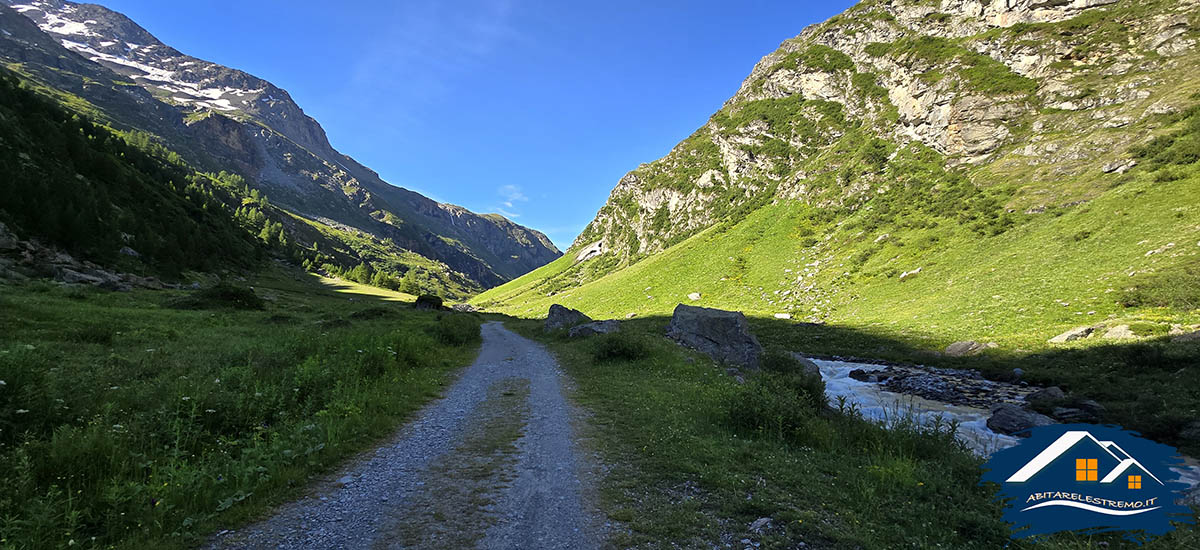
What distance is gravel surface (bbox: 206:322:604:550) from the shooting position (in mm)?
5391

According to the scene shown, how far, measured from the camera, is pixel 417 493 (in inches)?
273

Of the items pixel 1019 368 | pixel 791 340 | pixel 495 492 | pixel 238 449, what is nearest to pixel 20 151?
pixel 238 449

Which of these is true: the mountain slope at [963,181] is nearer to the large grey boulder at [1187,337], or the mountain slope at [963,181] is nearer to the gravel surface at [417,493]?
the large grey boulder at [1187,337]

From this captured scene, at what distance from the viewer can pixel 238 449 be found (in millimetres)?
8070

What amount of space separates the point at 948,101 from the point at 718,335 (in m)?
76.5

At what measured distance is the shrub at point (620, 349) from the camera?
2305 centimetres

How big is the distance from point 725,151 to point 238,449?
137 metres

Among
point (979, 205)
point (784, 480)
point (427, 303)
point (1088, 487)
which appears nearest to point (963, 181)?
point (979, 205)

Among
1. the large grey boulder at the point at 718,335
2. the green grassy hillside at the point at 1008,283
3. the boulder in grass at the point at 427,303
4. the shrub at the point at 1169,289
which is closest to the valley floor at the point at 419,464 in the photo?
the large grey boulder at the point at 718,335

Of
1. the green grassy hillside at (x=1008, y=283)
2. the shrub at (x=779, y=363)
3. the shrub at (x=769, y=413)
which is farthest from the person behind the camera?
the shrub at (x=779, y=363)

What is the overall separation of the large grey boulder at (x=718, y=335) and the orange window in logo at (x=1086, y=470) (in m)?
18.7

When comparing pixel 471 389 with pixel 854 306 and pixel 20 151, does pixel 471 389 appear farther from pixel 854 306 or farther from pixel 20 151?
pixel 20 151

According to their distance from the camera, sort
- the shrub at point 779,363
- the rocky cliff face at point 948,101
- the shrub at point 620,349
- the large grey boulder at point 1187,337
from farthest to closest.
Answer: the rocky cliff face at point 948,101, the shrub at point 620,349, the shrub at point 779,363, the large grey boulder at point 1187,337

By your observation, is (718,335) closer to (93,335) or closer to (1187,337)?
(1187,337)
